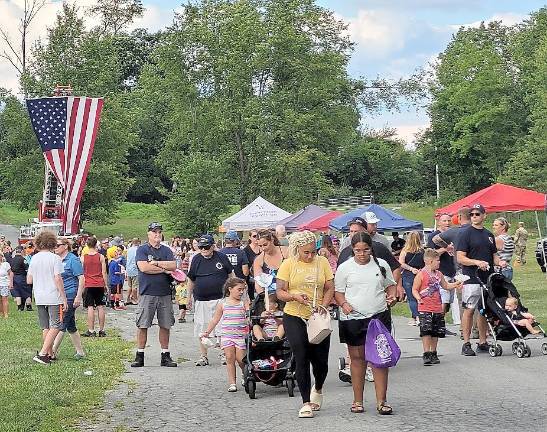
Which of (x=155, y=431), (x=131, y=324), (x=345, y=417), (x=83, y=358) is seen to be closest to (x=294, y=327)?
(x=345, y=417)

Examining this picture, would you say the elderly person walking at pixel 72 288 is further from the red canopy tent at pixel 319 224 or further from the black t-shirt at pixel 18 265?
the red canopy tent at pixel 319 224

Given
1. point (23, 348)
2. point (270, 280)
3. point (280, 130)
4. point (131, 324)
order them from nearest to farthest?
1. point (270, 280)
2. point (23, 348)
3. point (131, 324)
4. point (280, 130)

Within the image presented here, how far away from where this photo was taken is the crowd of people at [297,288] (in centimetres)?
984

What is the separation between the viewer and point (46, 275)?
47.7 ft

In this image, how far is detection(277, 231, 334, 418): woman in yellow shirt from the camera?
389 inches

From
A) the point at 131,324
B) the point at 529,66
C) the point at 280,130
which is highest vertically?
the point at 529,66

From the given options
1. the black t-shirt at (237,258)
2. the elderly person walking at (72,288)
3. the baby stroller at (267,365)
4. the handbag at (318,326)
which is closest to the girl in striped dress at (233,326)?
the baby stroller at (267,365)

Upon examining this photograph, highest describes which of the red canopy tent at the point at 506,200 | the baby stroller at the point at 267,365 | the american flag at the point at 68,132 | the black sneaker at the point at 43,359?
the american flag at the point at 68,132

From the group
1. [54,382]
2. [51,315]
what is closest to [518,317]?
[54,382]

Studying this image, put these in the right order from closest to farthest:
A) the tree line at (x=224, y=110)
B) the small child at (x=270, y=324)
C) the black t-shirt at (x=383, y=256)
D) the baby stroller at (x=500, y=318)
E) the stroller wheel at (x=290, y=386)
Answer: the black t-shirt at (x=383, y=256)
the stroller wheel at (x=290, y=386)
the small child at (x=270, y=324)
the baby stroller at (x=500, y=318)
the tree line at (x=224, y=110)

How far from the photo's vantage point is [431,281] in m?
13.8

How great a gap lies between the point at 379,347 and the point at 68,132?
85.7ft

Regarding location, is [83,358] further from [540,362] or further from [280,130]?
[280,130]

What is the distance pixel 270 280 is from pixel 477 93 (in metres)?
61.7
